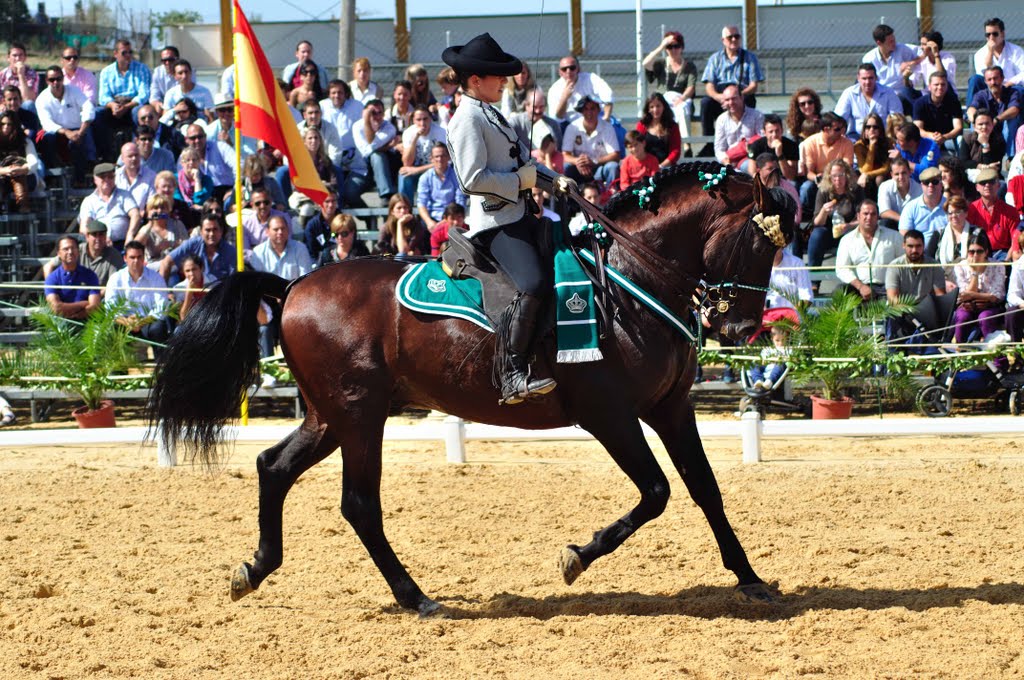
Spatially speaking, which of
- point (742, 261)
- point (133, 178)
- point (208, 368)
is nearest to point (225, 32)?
point (133, 178)

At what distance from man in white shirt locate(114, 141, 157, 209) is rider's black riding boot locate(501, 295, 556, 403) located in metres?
10.4

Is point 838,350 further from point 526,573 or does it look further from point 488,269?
point 488,269

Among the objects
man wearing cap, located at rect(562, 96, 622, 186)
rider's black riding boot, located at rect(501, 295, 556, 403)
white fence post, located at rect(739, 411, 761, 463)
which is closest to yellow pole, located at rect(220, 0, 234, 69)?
man wearing cap, located at rect(562, 96, 622, 186)

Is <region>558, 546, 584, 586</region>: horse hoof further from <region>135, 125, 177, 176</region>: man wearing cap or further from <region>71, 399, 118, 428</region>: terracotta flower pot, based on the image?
<region>135, 125, 177, 176</region>: man wearing cap

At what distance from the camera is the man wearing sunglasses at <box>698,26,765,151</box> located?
17.3 m

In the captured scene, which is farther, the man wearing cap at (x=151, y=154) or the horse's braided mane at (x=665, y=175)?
the man wearing cap at (x=151, y=154)

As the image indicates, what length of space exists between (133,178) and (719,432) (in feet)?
29.1

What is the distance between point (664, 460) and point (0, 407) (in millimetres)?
6513

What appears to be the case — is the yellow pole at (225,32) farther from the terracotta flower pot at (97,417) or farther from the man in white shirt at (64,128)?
the terracotta flower pot at (97,417)

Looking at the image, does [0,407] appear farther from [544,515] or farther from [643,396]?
[643,396]

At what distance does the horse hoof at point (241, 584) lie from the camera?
270 inches

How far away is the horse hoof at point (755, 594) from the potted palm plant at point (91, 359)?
7388 mm

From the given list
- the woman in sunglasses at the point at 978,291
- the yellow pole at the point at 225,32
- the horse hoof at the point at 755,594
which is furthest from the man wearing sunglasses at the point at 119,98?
the horse hoof at the point at 755,594

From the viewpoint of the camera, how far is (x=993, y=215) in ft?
43.7
